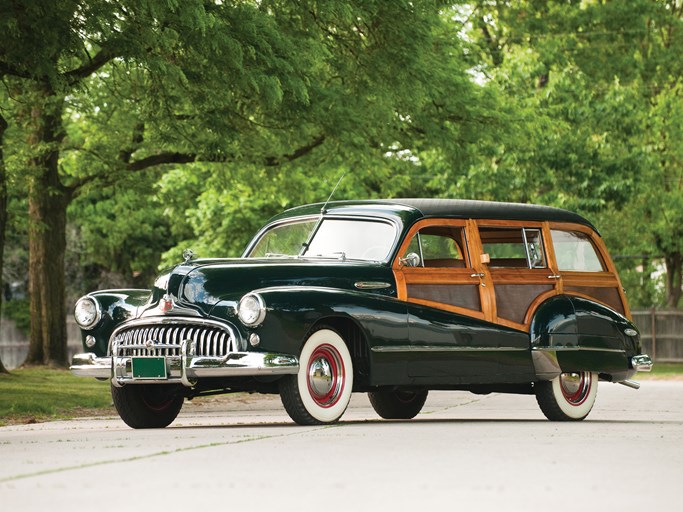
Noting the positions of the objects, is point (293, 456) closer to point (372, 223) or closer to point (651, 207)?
point (372, 223)

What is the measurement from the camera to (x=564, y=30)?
4350cm

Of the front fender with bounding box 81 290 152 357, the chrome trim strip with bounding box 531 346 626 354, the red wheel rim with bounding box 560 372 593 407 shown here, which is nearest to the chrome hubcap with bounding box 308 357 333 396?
the front fender with bounding box 81 290 152 357

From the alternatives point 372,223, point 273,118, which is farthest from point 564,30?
point 372,223

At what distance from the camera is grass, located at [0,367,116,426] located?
17.8 meters

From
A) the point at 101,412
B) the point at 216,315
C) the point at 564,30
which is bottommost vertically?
the point at 101,412

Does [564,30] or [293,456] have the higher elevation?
[564,30]

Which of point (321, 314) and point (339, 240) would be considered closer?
point (321, 314)

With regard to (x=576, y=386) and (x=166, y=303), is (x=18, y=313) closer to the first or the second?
(x=576, y=386)

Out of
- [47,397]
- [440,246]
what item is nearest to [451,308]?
[440,246]

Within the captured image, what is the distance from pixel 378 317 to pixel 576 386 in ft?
9.83

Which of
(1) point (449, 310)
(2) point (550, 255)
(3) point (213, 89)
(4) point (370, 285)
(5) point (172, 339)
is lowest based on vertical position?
(5) point (172, 339)

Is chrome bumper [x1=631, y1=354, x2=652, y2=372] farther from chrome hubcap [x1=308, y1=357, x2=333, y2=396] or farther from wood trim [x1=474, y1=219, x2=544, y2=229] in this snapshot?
chrome hubcap [x1=308, y1=357, x2=333, y2=396]

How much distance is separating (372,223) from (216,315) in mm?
2093

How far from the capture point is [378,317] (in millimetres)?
12523
